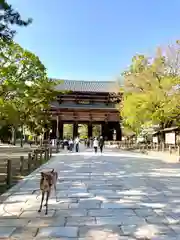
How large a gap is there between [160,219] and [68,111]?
142 ft

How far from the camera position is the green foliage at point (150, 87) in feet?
86.5

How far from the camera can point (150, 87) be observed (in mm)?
29422

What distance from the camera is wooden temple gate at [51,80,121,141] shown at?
1922 inches

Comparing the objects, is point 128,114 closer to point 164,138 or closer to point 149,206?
point 164,138

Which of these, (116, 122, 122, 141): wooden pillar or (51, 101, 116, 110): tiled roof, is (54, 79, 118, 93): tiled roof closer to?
(51, 101, 116, 110): tiled roof

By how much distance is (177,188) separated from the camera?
32.6ft

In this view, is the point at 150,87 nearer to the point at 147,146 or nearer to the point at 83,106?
the point at 147,146

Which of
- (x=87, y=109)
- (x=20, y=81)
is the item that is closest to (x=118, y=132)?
(x=87, y=109)

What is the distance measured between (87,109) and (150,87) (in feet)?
67.9

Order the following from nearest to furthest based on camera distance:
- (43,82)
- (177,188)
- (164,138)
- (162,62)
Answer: (177,188) → (43,82) → (162,62) → (164,138)

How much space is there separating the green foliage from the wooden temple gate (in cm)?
1405

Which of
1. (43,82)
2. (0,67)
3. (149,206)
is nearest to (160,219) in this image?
(149,206)

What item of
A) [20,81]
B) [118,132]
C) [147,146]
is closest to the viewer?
[20,81]

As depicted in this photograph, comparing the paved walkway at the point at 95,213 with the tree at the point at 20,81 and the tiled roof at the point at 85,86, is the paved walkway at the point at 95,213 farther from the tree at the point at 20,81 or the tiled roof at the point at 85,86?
the tiled roof at the point at 85,86
